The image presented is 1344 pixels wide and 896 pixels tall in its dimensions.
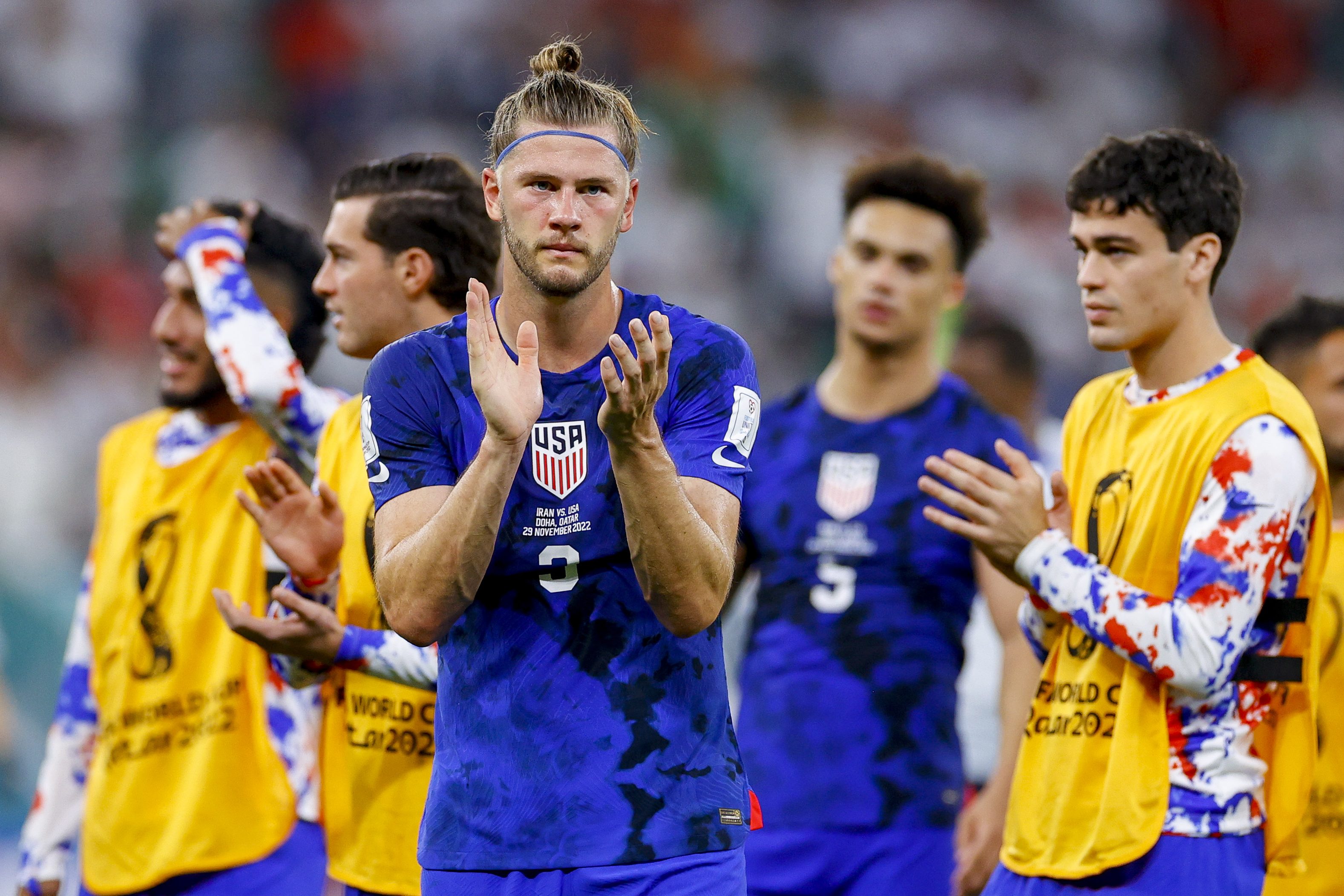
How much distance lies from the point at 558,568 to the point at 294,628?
1.02 metres

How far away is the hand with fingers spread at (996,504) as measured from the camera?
3525mm

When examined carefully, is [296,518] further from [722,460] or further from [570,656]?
[722,460]

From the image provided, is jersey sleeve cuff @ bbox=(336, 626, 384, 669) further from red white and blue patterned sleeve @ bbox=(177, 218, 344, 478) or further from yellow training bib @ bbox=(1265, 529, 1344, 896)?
yellow training bib @ bbox=(1265, 529, 1344, 896)

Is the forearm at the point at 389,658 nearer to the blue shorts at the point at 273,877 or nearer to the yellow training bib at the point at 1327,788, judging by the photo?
the blue shorts at the point at 273,877

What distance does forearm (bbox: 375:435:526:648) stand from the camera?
8.81ft

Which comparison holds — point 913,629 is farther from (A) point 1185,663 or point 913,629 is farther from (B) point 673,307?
(B) point 673,307

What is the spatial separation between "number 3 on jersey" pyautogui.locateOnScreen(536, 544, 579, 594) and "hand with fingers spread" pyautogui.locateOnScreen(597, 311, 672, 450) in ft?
1.07

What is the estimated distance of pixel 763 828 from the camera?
4.54 metres

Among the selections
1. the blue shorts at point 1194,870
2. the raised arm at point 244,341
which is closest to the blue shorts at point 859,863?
the blue shorts at point 1194,870

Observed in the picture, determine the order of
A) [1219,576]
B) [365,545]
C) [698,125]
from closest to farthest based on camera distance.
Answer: [1219,576]
[365,545]
[698,125]

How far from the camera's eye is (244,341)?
4277mm

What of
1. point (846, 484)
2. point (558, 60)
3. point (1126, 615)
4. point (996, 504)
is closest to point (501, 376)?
point (558, 60)

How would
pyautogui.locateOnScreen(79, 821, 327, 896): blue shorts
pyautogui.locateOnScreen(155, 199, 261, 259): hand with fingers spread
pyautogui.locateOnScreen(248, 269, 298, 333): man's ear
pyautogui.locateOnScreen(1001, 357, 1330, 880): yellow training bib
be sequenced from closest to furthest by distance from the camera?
pyautogui.locateOnScreen(1001, 357, 1330, 880): yellow training bib, pyautogui.locateOnScreen(79, 821, 327, 896): blue shorts, pyautogui.locateOnScreen(155, 199, 261, 259): hand with fingers spread, pyautogui.locateOnScreen(248, 269, 298, 333): man's ear

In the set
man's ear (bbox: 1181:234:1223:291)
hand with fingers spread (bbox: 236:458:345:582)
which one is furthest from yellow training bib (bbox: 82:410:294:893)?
man's ear (bbox: 1181:234:1223:291)
